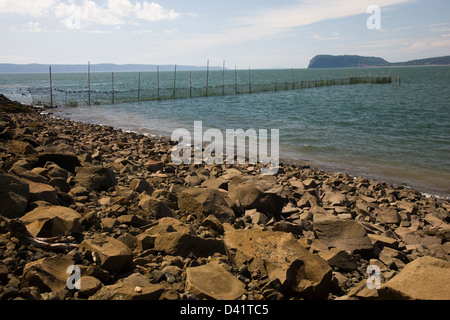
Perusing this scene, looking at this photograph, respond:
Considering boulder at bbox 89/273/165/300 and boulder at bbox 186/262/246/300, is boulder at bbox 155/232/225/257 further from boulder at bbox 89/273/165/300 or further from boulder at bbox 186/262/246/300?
boulder at bbox 89/273/165/300

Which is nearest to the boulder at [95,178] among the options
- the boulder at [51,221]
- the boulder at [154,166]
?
the boulder at [51,221]

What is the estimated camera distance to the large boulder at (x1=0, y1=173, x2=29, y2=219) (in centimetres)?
389

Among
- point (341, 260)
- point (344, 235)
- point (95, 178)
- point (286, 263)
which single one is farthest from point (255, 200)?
point (95, 178)

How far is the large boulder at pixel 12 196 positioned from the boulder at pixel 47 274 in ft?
3.91

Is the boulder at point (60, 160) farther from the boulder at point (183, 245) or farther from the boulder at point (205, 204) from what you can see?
the boulder at point (183, 245)

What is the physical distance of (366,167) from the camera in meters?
12.4

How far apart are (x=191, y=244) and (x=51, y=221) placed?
148 cm

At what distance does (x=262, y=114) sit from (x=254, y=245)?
23931 mm

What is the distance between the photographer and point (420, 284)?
2.93 metres

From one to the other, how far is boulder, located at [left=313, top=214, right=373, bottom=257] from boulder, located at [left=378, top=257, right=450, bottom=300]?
1501 mm

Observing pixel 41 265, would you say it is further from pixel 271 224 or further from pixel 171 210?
pixel 271 224

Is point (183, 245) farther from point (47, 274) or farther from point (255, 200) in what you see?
point (255, 200)

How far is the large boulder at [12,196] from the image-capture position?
12.8 feet

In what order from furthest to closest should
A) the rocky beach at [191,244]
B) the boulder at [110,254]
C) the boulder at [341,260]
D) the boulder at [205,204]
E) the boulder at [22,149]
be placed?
the boulder at [22,149] → the boulder at [205,204] → the boulder at [341,260] → the boulder at [110,254] → the rocky beach at [191,244]
